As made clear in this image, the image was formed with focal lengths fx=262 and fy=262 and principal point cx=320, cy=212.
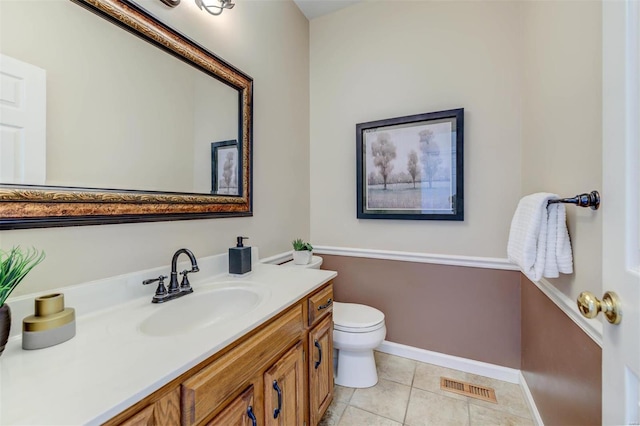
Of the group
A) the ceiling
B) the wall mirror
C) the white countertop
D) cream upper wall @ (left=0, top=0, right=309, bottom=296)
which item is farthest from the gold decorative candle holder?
the ceiling

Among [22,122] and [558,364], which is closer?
[22,122]

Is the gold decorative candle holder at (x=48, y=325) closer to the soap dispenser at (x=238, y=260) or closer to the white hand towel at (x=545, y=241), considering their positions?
the soap dispenser at (x=238, y=260)

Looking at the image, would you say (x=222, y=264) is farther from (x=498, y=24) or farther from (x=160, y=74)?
(x=498, y=24)

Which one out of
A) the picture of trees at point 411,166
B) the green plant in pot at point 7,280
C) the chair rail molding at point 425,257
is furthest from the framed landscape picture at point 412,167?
the green plant in pot at point 7,280

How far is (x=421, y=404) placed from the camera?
1.60m

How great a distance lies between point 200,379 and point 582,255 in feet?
4.35

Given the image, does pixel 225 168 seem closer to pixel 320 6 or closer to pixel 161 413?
pixel 161 413

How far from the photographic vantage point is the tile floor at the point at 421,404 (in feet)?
4.84

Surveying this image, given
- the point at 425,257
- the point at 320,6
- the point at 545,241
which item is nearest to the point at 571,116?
the point at 545,241

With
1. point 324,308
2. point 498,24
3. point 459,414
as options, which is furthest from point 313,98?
point 459,414

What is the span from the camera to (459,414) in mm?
1519

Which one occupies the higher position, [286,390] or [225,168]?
[225,168]

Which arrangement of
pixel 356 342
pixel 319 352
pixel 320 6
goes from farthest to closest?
pixel 320 6 < pixel 356 342 < pixel 319 352

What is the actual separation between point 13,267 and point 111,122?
23.1 inches
